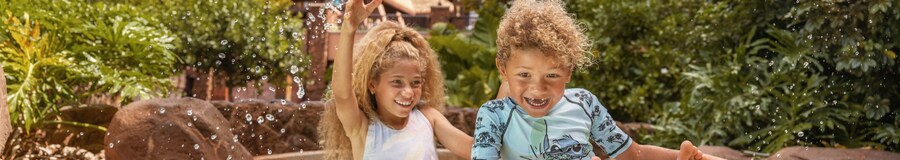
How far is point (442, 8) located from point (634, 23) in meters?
7.66

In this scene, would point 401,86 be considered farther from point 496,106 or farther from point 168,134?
point 168,134

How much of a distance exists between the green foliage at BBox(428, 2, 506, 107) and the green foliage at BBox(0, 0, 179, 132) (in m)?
3.05

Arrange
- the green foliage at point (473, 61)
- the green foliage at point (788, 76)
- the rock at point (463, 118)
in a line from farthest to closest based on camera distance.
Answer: the green foliage at point (473, 61), the rock at point (463, 118), the green foliage at point (788, 76)

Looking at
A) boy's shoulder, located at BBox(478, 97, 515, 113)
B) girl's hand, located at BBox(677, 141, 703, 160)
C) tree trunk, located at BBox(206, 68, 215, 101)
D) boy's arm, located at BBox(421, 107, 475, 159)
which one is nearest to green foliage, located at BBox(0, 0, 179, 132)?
boy's arm, located at BBox(421, 107, 475, 159)

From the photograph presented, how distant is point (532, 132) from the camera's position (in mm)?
2094

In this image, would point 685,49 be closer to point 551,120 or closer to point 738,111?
point 738,111

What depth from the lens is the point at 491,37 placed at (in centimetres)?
1203

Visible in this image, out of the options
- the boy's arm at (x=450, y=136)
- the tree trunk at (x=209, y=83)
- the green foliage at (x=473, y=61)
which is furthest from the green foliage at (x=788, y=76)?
the tree trunk at (x=209, y=83)

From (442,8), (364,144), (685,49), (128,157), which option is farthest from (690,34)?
(442,8)

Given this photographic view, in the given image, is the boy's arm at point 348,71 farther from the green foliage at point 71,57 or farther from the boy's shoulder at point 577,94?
the green foliage at point 71,57

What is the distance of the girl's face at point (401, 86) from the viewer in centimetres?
232

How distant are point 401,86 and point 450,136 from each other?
0.18 m

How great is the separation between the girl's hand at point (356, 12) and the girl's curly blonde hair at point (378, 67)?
182 millimetres

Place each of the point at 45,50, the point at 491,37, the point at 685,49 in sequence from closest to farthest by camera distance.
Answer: the point at 45,50 < the point at 685,49 < the point at 491,37
